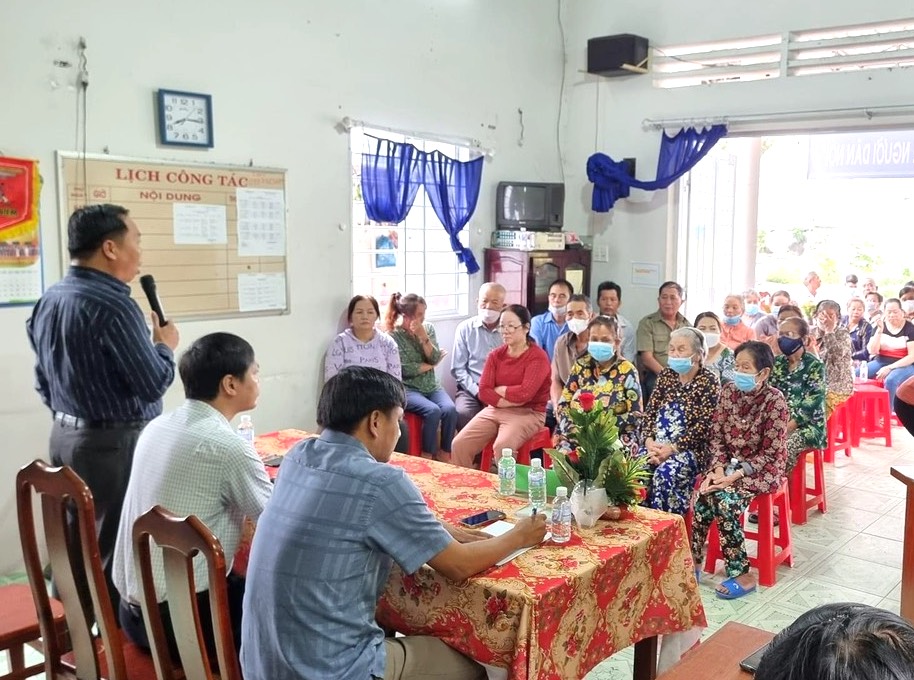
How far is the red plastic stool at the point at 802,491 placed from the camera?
4.26 meters

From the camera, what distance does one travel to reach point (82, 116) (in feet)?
11.9

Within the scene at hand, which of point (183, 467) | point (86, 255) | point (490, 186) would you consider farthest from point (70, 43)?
point (490, 186)

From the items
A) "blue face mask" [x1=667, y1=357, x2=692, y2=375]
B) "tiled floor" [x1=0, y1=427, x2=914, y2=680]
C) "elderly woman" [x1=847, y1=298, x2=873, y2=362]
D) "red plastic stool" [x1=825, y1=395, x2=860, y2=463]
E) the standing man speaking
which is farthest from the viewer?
"elderly woman" [x1=847, y1=298, x2=873, y2=362]

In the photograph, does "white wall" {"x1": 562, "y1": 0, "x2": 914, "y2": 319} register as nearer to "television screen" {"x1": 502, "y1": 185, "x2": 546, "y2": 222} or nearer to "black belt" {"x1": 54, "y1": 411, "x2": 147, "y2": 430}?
"television screen" {"x1": 502, "y1": 185, "x2": 546, "y2": 222}

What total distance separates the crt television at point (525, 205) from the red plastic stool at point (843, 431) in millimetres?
2383

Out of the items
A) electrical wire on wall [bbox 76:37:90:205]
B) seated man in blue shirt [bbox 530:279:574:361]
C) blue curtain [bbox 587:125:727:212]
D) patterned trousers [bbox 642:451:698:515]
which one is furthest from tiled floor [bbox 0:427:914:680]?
blue curtain [bbox 587:125:727:212]

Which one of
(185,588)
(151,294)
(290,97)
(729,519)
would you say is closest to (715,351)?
(729,519)

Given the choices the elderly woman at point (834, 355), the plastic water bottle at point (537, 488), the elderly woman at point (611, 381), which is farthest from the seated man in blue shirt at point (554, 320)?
the plastic water bottle at point (537, 488)

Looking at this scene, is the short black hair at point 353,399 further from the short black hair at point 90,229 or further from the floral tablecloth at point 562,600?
the short black hair at point 90,229

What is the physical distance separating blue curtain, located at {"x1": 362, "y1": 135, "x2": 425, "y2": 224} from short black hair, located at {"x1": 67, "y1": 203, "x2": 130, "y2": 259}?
238cm

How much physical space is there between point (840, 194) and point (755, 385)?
23.7ft

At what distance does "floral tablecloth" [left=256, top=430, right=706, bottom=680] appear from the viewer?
1.91 metres

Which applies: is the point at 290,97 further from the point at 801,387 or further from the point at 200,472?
the point at 801,387

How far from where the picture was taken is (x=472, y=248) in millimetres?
5863
